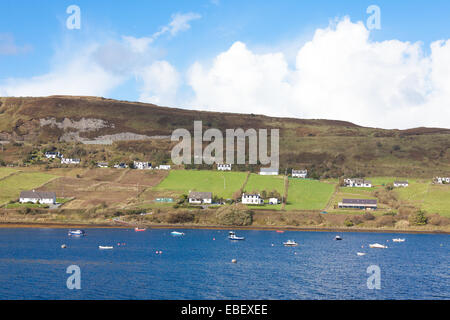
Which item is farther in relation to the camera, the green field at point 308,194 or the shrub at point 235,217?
the green field at point 308,194

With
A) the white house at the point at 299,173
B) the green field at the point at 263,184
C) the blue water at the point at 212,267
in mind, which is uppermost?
the white house at the point at 299,173

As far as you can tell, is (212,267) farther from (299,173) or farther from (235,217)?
(299,173)

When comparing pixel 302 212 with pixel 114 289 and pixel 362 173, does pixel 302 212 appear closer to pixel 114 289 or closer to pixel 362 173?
pixel 362 173

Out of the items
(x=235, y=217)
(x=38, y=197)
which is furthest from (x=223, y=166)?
(x=38, y=197)

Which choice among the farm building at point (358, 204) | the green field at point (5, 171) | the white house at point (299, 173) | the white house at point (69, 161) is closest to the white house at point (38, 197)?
the green field at point (5, 171)

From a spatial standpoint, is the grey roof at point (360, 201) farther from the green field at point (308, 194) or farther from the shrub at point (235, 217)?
the shrub at point (235, 217)

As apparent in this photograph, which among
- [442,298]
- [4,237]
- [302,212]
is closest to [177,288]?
[442,298]
